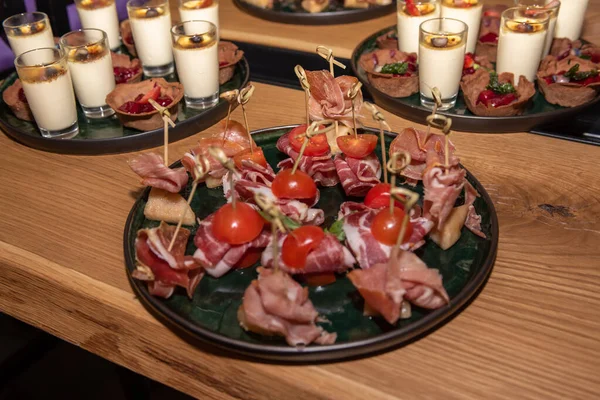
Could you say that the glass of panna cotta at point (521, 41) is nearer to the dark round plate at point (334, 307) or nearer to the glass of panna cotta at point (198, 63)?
the dark round plate at point (334, 307)

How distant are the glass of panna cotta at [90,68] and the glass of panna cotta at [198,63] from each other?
23cm

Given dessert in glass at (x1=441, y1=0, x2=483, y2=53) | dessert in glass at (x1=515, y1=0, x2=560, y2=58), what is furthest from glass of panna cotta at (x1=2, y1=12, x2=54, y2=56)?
dessert in glass at (x1=515, y1=0, x2=560, y2=58)

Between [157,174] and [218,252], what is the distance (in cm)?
28

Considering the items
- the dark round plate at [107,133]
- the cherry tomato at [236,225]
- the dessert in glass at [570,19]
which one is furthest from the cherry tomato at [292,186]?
the dessert in glass at [570,19]

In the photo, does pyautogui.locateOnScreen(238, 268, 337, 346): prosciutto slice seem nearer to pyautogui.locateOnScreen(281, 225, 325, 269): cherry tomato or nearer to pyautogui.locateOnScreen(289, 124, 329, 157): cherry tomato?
pyautogui.locateOnScreen(281, 225, 325, 269): cherry tomato

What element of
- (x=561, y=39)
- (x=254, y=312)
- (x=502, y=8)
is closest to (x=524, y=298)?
(x=254, y=312)

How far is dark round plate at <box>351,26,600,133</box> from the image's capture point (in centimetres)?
183

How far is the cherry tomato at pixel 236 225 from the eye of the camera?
125 centimetres

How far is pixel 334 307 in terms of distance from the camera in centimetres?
122

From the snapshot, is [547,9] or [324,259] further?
[547,9]

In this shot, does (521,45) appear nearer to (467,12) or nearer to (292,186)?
(467,12)

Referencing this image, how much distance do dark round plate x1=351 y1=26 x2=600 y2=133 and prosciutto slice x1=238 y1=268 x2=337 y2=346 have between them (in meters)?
0.93

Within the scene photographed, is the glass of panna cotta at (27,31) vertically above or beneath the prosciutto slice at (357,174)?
above

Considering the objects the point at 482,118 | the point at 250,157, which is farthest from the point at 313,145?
the point at 482,118
